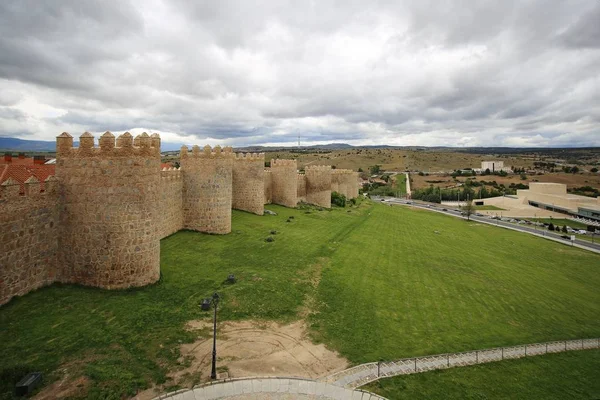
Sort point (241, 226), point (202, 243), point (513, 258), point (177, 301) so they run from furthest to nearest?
point (513, 258) → point (241, 226) → point (202, 243) → point (177, 301)

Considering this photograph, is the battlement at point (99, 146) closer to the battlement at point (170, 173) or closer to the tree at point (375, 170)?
the battlement at point (170, 173)

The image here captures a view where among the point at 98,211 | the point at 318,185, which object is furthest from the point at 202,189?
the point at 318,185

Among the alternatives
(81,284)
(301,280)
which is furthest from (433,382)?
(81,284)

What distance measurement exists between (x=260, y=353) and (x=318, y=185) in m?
36.1

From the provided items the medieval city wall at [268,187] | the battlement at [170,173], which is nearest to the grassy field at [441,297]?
the medieval city wall at [268,187]

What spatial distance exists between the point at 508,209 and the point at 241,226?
242ft

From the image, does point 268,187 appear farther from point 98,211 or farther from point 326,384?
point 326,384

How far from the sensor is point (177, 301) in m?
14.6

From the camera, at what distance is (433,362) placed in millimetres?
12969

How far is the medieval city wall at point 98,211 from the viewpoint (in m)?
14.5

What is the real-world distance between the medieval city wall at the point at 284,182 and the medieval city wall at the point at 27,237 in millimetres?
27315

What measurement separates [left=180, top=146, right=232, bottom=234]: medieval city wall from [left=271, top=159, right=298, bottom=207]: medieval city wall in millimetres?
16212

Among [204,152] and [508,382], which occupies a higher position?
[204,152]

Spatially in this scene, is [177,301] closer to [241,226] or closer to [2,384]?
[2,384]
